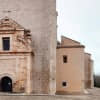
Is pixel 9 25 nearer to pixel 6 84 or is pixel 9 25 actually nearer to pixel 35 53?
pixel 35 53

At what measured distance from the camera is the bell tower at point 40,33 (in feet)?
85.5

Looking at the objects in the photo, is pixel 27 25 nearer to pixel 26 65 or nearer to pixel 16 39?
pixel 16 39

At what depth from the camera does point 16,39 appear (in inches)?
992

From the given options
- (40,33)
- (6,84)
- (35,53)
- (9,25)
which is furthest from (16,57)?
(40,33)

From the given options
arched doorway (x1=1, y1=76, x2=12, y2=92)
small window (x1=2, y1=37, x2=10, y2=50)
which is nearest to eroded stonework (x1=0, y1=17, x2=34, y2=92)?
small window (x1=2, y1=37, x2=10, y2=50)

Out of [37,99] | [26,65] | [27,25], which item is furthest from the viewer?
[27,25]

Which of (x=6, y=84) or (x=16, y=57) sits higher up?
(x=16, y=57)

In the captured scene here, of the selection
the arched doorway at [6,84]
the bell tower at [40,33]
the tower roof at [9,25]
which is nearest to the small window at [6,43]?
the tower roof at [9,25]

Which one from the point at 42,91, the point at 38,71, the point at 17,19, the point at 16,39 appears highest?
the point at 17,19

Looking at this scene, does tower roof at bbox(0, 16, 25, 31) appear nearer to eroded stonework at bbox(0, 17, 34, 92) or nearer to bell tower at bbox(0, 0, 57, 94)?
eroded stonework at bbox(0, 17, 34, 92)

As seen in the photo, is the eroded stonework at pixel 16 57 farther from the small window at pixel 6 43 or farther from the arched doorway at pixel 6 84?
the arched doorway at pixel 6 84

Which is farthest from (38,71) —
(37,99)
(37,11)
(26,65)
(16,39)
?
(37,99)

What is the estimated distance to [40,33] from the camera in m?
Result: 26.4

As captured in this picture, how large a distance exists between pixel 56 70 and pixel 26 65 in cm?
367
